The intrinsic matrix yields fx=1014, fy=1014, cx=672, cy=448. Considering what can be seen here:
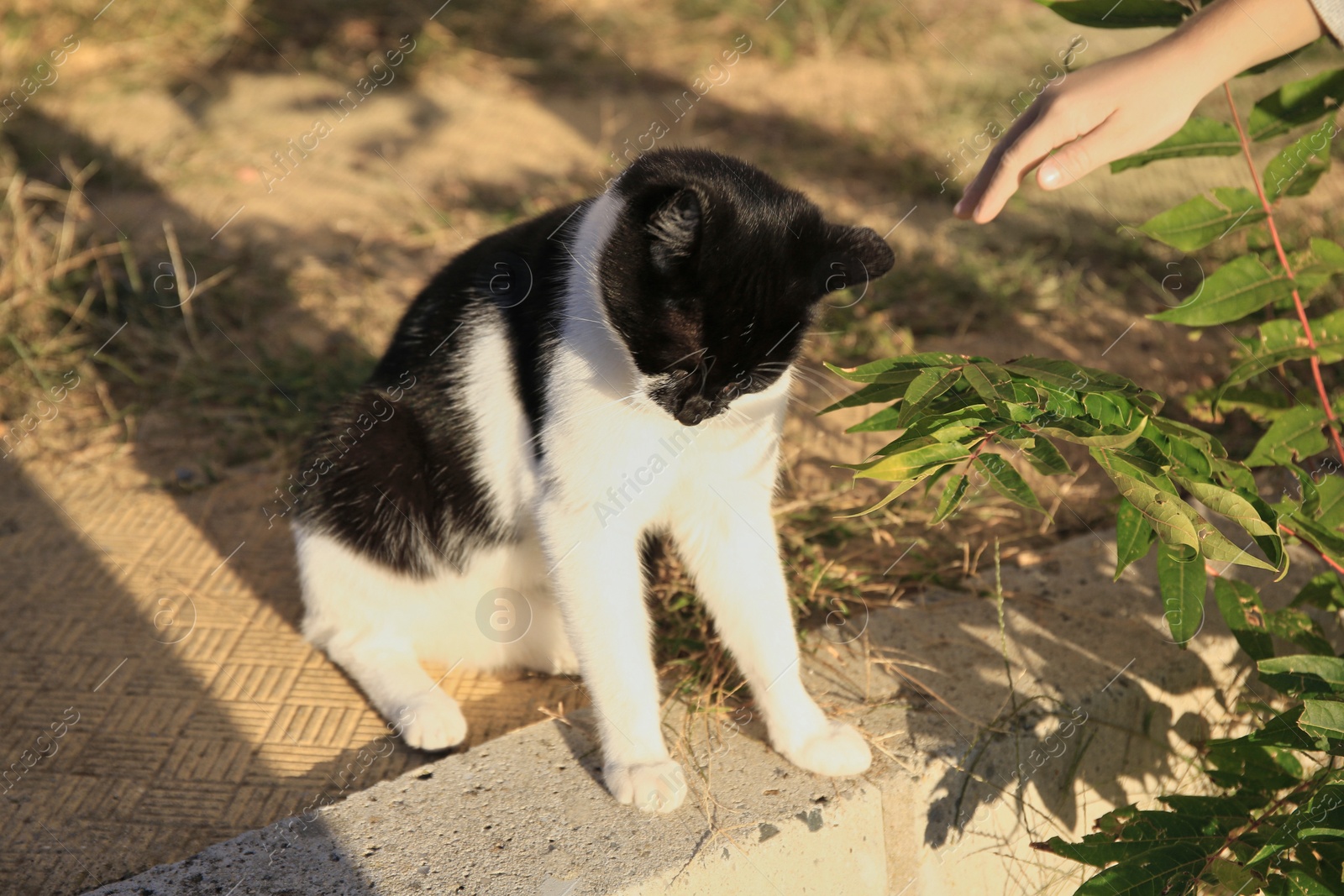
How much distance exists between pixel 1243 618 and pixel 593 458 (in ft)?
4.80

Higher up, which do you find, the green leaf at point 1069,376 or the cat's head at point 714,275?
the cat's head at point 714,275

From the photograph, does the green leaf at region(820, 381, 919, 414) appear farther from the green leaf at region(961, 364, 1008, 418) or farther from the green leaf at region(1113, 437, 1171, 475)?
the green leaf at region(1113, 437, 1171, 475)

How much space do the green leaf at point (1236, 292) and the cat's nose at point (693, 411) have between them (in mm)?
1105

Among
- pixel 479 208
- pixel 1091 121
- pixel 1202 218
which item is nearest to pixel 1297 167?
pixel 1202 218

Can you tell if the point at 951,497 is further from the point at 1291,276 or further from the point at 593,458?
the point at 1291,276

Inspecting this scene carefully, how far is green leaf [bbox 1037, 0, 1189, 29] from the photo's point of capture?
2.36 metres

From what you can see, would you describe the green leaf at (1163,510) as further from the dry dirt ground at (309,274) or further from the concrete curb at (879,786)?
the dry dirt ground at (309,274)

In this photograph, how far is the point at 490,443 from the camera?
253 centimetres

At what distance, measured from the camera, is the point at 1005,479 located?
182 centimetres

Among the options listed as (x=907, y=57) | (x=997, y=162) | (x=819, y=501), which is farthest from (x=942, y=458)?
(x=907, y=57)

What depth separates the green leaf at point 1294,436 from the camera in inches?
92.4
